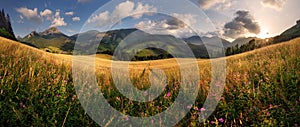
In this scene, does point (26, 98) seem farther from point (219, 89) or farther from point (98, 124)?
point (219, 89)

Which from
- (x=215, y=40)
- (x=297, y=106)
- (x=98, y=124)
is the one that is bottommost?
(x=98, y=124)

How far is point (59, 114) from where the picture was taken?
4.14 metres

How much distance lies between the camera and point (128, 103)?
4.99 m

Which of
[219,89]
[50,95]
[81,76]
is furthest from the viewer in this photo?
[81,76]

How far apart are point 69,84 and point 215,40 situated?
402 centimetres

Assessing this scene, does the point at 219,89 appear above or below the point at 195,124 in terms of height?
above

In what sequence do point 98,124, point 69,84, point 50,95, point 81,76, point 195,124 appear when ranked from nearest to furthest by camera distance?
1. point 195,124
2. point 98,124
3. point 50,95
4. point 69,84
5. point 81,76

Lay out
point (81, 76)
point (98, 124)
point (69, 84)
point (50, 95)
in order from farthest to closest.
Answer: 1. point (81, 76)
2. point (69, 84)
3. point (50, 95)
4. point (98, 124)

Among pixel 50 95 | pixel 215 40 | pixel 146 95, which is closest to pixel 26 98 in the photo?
pixel 50 95

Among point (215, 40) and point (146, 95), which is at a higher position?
point (215, 40)

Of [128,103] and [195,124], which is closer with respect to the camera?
[195,124]

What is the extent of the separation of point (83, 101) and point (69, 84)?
1.11 meters

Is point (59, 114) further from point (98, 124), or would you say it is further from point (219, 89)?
point (219, 89)

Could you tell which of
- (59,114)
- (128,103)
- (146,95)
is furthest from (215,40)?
(59,114)
